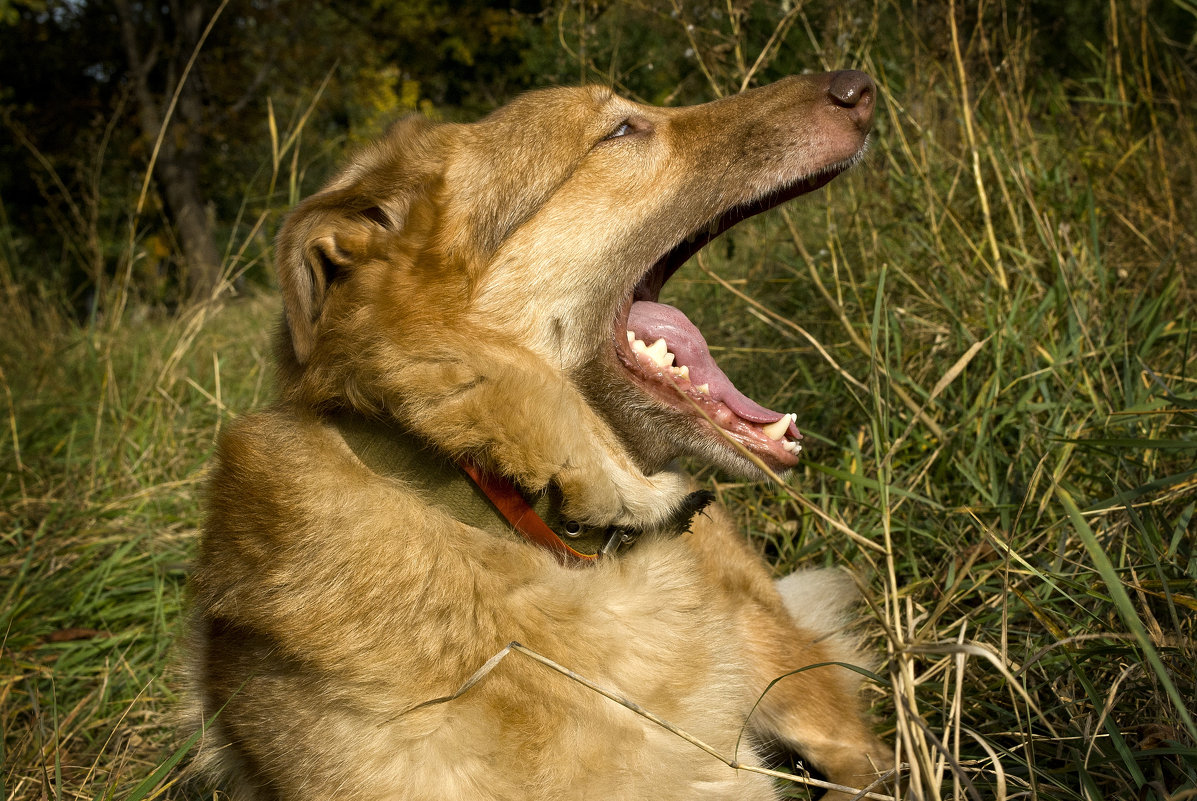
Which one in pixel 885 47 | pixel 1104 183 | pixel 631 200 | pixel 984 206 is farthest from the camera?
pixel 885 47

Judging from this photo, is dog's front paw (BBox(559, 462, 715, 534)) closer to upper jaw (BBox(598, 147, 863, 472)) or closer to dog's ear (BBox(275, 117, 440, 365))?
upper jaw (BBox(598, 147, 863, 472))

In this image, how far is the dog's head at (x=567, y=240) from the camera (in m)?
2.04

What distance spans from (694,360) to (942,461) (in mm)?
1158

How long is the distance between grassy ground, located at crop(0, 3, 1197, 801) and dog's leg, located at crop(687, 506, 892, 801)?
157 millimetres

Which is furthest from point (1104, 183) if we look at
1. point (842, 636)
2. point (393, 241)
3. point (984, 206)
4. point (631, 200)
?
point (393, 241)

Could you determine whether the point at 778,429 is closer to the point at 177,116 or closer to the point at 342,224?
the point at 342,224

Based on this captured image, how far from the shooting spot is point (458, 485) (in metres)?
1.93

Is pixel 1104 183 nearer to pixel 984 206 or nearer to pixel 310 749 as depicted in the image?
pixel 984 206

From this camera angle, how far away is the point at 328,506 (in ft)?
6.26

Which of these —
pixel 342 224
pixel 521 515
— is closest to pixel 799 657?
pixel 521 515

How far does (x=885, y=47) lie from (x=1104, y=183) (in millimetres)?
1594

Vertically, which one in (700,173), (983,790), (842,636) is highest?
(700,173)

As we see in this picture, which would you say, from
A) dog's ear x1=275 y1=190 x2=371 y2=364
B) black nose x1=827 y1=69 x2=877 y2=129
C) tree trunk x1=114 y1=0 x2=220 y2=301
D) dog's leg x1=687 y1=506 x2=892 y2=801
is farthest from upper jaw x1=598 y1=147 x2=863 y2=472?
tree trunk x1=114 y1=0 x2=220 y2=301

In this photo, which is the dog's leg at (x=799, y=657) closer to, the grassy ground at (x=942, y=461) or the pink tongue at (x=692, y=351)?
the grassy ground at (x=942, y=461)
